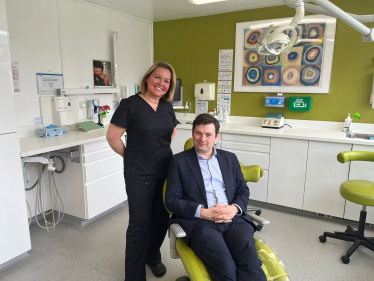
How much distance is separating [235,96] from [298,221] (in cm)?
174

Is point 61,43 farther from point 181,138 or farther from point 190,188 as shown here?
point 190,188

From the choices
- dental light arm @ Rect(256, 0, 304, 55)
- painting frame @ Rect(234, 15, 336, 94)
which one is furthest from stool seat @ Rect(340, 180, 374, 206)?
dental light arm @ Rect(256, 0, 304, 55)

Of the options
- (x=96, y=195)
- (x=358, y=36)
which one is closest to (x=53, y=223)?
(x=96, y=195)

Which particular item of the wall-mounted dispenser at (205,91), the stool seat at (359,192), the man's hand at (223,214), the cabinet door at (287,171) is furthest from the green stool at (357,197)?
the wall-mounted dispenser at (205,91)

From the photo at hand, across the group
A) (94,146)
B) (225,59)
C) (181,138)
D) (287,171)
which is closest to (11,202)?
Result: (94,146)

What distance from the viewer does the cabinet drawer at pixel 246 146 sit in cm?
307

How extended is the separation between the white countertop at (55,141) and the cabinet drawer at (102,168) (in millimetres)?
258

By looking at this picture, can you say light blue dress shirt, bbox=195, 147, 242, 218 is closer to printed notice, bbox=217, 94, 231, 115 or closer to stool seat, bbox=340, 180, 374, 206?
stool seat, bbox=340, 180, 374, 206

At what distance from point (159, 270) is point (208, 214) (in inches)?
32.0

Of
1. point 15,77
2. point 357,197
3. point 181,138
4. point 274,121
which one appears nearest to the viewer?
point 357,197

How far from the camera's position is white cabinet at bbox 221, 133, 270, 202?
10.1ft

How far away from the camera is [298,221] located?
2.92m

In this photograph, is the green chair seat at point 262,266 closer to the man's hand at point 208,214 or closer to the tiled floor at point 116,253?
the man's hand at point 208,214

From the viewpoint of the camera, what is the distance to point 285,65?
3373 mm
